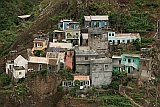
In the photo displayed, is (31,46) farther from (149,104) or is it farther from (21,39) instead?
(149,104)

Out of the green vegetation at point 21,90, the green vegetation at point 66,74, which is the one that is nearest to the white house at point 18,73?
the green vegetation at point 21,90

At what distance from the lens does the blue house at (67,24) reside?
42219 millimetres

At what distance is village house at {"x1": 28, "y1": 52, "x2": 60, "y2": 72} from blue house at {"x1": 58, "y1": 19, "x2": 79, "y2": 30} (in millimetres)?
5248

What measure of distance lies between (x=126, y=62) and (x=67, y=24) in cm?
757

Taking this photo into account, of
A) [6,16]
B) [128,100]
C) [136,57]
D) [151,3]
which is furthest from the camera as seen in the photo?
[6,16]

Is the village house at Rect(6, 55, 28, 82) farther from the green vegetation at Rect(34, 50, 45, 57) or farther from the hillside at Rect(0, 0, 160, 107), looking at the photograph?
the hillside at Rect(0, 0, 160, 107)

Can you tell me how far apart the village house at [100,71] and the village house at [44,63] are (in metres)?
2.80

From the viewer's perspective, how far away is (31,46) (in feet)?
141

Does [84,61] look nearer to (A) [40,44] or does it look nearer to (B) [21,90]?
(A) [40,44]

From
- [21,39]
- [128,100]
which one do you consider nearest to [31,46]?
[21,39]

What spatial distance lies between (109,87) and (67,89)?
3.28 m

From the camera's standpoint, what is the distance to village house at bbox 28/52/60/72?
3659cm

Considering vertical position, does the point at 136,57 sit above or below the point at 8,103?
above

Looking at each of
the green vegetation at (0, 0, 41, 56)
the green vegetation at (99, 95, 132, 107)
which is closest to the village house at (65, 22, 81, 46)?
the green vegetation at (99, 95, 132, 107)
